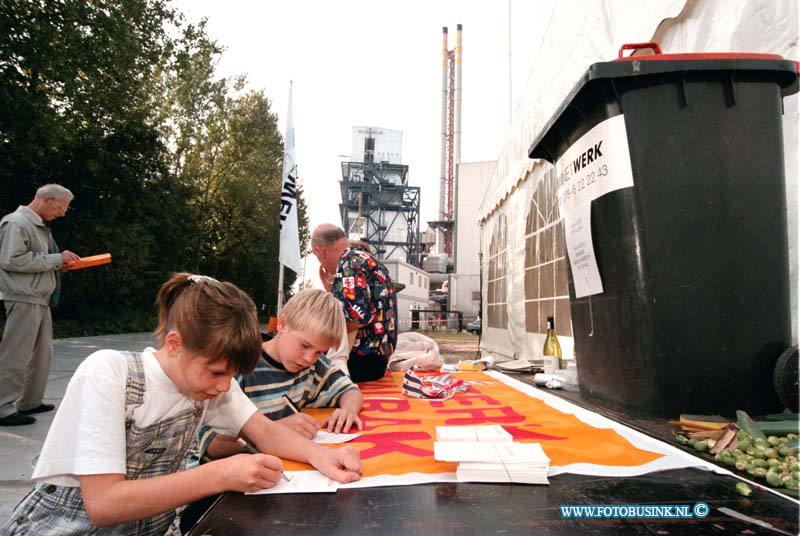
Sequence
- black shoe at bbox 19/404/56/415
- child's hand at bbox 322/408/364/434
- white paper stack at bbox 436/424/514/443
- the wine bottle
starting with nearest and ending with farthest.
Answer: white paper stack at bbox 436/424/514/443 < child's hand at bbox 322/408/364/434 < the wine bottle < black shoe at bbox 19/404/56/415

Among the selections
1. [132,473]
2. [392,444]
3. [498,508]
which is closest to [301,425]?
[392,444]

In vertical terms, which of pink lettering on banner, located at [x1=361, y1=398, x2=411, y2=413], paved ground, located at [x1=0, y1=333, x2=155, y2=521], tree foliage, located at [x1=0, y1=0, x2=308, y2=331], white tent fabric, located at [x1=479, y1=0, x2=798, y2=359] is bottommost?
paved ground, located at [x1=0, y1=333, x2=155, y2=521]

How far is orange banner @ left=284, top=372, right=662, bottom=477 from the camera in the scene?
125cm

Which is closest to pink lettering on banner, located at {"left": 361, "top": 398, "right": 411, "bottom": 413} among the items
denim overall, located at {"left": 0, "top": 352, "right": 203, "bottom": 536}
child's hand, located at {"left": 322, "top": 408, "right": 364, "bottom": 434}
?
child's hand, located at {"left": 322, "top": 408, "right": 364, "bottom": 434}

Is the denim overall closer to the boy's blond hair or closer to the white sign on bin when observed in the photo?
the boy's blond hair

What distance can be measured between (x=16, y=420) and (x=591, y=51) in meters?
4.54

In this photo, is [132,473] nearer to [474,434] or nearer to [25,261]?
[474,434]

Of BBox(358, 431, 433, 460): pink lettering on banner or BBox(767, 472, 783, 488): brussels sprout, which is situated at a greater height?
BBox(767, 472, 783, 488): brussels sprout

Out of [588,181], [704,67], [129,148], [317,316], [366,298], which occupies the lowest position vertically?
[317,316]

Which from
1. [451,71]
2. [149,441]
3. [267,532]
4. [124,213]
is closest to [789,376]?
[267,532]

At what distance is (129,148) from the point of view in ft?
39.5

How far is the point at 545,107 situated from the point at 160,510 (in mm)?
4234

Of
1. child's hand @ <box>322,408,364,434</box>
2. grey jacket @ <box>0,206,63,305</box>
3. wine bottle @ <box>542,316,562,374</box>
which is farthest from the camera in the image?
grey jacket @ <box>0,206,63,305</box>

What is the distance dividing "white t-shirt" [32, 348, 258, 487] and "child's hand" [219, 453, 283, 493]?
0.21 meters
